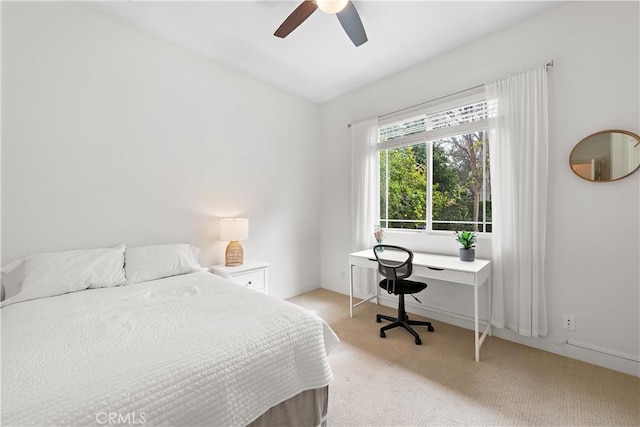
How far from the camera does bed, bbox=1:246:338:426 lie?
82cm

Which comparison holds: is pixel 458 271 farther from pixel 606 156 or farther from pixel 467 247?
pixel 606 156

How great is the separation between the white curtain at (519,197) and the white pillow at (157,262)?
2.81 metres

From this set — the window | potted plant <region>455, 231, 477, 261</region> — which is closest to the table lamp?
the window

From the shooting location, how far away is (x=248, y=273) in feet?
9.20

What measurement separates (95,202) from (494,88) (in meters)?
3.63

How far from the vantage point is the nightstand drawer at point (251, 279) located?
2739 mm

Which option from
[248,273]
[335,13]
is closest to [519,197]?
[335,13]

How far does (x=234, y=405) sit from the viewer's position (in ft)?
3.43

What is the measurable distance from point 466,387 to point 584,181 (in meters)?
1.83

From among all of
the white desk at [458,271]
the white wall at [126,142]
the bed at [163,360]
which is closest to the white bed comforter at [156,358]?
the bed at [163,360]

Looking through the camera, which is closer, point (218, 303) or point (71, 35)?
point (218, 303)

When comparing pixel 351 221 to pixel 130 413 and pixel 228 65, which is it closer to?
pixel 228 65

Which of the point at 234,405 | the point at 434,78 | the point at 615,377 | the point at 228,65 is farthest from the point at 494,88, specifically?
the point at 234,405

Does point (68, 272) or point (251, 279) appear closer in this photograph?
point (68, 272)
